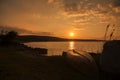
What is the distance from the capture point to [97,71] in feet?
26.6

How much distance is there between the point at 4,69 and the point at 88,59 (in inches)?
153

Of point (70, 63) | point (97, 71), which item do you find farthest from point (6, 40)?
point (97, 71)

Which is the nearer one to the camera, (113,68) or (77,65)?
(113,68)

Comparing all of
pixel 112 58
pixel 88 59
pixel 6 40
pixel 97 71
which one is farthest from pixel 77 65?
pixel 6 40

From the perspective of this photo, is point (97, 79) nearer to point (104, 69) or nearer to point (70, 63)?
point (104, 69)

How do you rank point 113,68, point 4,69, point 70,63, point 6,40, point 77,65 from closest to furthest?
point 113,68 → point 4,69 → point 77,65 → point 70,63 → point 6,40

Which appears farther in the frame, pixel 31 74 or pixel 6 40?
pixel 6 40

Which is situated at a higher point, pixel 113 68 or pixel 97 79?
pixel 113 68

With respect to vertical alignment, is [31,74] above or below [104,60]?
below

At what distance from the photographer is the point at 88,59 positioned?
9.02 m

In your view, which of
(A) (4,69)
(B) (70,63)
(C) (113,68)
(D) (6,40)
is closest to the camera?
(C) (113,68)

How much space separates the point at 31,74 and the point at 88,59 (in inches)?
111

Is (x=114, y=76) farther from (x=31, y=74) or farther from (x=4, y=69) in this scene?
(x=4, y=69)

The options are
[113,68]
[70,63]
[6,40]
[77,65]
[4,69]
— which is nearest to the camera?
[113,68]
